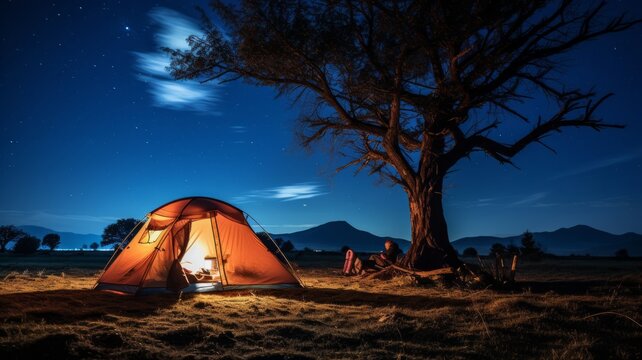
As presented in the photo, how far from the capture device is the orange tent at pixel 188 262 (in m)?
10.2

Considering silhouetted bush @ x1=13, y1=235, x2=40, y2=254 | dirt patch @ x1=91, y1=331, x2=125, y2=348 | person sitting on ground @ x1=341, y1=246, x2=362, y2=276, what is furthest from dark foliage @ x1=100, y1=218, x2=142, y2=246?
dirt patch @ x1=91, y1=331, x2=125, y2=348

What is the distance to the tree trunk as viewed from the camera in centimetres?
1280

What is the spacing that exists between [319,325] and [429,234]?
7.37 meters

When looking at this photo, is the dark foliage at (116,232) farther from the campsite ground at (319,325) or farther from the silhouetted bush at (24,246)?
the campsite ground at (319,325)

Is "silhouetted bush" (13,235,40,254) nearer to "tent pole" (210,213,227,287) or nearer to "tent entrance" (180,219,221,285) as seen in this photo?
"tent entrance" (180,219,221,285)

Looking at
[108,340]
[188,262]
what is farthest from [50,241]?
[108,340]

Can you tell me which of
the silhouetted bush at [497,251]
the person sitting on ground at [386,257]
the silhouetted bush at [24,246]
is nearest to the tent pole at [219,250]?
the person sitting on ground at [386,257]

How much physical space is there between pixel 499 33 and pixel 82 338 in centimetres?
1165

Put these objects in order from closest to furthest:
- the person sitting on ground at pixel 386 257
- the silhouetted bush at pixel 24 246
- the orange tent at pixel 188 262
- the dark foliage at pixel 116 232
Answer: the orange tent at pixel 188 262 → the person sitting on ground at pixel 386 257 → the silhouetted bush at pixel 24 246 → the dark foliage at pixel 116 232

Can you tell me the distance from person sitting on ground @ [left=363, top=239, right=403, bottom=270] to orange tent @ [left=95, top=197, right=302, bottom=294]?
3.50 metres

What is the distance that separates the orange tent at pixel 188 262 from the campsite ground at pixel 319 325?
70 cm

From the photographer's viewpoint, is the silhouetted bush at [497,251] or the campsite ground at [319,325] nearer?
the campsite ground at [319,325]

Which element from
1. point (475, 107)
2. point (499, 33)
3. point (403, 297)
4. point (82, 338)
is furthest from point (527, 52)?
point (82, 338)

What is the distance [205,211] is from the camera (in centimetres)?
1101
